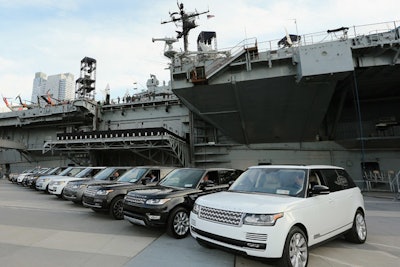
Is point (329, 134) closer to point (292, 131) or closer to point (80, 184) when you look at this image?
point (292, 131)

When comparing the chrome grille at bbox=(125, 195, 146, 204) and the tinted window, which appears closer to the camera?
the chrome grille at bbox=(125, 195, 146, 204)

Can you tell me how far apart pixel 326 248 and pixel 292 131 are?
15677 mm

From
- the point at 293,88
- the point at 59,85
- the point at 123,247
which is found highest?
the point at 59,85

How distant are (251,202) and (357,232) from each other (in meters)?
3.01

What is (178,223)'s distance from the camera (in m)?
5.66

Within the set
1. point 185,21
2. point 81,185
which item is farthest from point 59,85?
point 81,185

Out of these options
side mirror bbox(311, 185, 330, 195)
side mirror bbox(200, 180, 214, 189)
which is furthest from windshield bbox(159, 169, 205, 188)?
side mirror bbox(311, 185, 330, 195)

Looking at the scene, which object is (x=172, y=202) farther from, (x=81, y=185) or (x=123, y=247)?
(x=81, y=185)

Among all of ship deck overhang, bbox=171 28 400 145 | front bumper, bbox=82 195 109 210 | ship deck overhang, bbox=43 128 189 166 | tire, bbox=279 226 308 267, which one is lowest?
tire, bbox=279 226 308 267

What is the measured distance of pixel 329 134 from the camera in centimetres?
2052

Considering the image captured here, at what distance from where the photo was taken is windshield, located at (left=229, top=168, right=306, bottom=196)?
4347 millimetres

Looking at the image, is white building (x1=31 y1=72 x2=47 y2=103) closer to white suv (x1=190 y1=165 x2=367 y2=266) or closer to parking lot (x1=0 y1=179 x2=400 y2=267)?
parking lot (x1=0 y1=179 x2=400 y2=267)

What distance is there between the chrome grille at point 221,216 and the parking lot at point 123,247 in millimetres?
842

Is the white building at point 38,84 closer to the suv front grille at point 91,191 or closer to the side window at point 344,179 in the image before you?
the suv front grille at point 91,191
